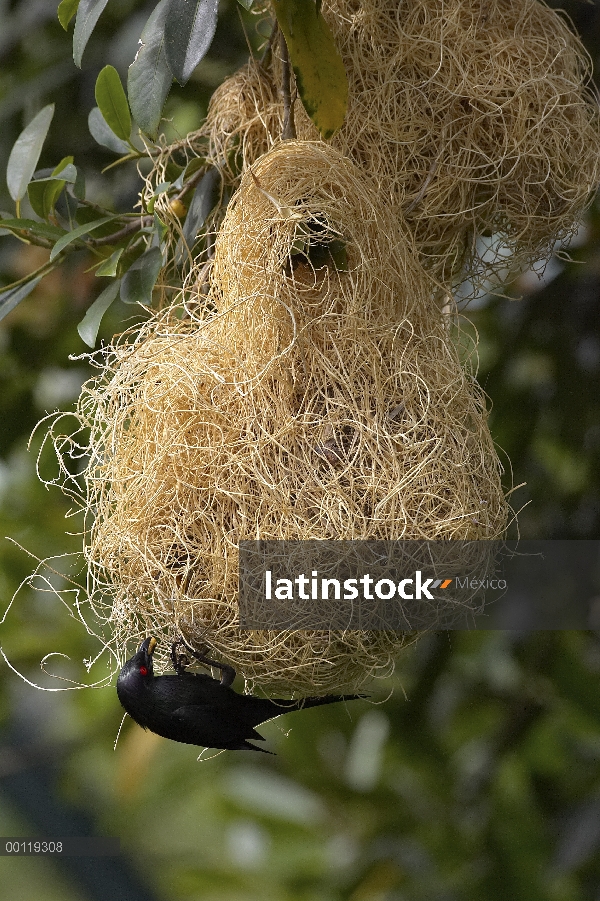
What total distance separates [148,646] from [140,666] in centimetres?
2

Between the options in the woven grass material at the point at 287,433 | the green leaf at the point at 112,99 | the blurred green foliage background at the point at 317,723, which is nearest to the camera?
the woven grass material at the point at 287,433

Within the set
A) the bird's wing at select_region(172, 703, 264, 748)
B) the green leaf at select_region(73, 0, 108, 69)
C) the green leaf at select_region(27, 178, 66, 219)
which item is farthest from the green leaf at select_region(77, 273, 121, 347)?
the bird's wing at select_region(172, 703, 264, 748)

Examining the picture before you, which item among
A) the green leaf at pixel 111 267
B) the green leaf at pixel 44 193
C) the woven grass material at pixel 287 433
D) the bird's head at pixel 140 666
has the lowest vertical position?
the bird's head at pixel 140 666

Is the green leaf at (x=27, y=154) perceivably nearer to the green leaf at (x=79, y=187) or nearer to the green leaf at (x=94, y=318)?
the green leaf at (x=79, y=187)

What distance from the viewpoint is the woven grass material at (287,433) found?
26.0 inches

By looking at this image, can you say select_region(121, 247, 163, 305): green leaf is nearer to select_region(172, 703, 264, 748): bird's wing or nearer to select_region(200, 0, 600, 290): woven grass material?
select_region(200, 0, 600, 290): woven grass material

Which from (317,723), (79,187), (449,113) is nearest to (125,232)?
(79,187)

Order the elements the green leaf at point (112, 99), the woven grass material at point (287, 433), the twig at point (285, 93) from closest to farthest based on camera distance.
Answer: the woven grass material at point (287, 433) → the twig at point (285, 93) → the green leaf at point (112, 99)

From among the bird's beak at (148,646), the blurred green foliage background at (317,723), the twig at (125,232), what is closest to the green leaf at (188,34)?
the twig at (125,232)

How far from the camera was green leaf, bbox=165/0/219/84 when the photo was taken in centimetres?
67

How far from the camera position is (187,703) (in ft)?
2.17

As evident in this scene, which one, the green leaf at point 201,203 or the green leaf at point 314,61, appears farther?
the green leaf at point 201,203

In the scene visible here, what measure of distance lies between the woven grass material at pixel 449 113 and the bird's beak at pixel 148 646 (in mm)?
457

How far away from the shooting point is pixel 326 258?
0.72m
